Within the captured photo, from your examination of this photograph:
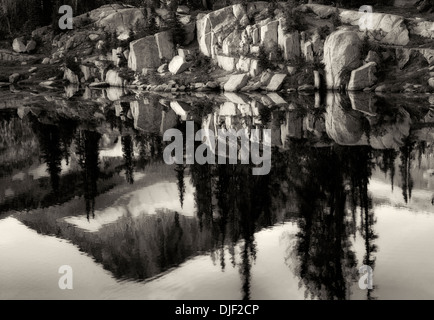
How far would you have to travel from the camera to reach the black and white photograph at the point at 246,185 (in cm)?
1055

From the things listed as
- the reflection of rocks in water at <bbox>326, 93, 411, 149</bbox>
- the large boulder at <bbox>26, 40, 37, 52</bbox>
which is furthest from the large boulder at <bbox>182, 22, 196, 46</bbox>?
the large boulder at <bbox>26, 40, 37, 52</bbox>

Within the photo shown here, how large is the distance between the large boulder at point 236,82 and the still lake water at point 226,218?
29.8 meters

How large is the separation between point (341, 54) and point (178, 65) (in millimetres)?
23498

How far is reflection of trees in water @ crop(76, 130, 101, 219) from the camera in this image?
59.5 feet

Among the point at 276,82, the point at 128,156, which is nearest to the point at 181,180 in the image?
the point at 128,156

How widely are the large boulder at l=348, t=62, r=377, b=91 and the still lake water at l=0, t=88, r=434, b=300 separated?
22.2 m

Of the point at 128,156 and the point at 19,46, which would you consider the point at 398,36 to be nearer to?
the point at 128,156

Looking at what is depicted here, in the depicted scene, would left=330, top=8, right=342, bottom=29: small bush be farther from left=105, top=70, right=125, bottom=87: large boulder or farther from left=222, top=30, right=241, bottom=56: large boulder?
left=105, top=70, right=125, bottom=87: large boulder

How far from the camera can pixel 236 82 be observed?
59844 millimetres

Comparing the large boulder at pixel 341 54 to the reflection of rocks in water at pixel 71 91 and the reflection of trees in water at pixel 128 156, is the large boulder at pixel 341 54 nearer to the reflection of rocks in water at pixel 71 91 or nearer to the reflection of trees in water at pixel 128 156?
the reflection of rocks in water at pixel 71 91

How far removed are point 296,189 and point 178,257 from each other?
233 inches
